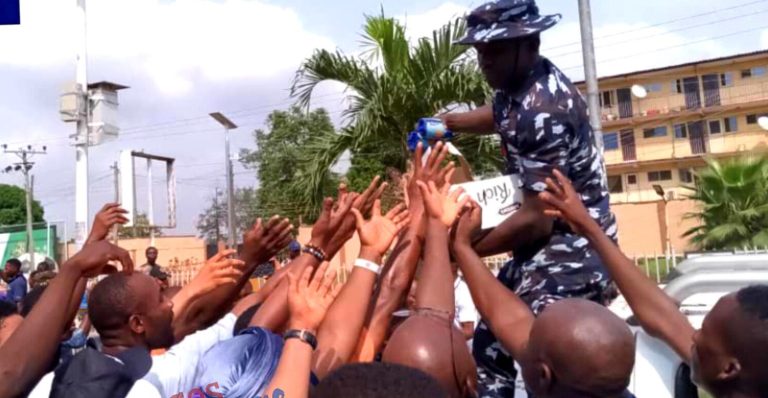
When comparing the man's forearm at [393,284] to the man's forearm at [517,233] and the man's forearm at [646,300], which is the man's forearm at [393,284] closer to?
the man's forearm at [517,233]

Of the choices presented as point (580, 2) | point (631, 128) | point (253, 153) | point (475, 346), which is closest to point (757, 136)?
point (631, 128)

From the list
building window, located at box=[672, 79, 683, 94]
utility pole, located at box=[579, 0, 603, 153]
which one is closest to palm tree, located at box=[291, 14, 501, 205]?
utility pole, located at box=[579, 0, 603, 153]

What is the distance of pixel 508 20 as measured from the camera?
9.18 feet

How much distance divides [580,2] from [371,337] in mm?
5783

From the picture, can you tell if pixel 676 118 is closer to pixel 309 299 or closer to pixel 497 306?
pixel 497 306

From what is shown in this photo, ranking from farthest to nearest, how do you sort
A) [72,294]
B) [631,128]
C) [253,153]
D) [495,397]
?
[631,128] < [253,153] < [495,397] < [72,294]

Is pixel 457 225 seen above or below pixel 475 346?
above

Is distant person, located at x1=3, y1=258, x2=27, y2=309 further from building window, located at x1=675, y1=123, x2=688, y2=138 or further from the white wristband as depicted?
building window, located at x1=675, y1=123, x2=688, y2=138

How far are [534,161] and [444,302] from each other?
60cm

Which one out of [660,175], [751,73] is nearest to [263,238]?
[751,73]

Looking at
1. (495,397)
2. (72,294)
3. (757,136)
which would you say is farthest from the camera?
(757,136)

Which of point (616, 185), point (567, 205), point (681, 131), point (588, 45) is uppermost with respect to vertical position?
point (681, 131)

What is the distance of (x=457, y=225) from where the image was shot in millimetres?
2807

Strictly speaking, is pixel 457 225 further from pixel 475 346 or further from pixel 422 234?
pixel 475 346
